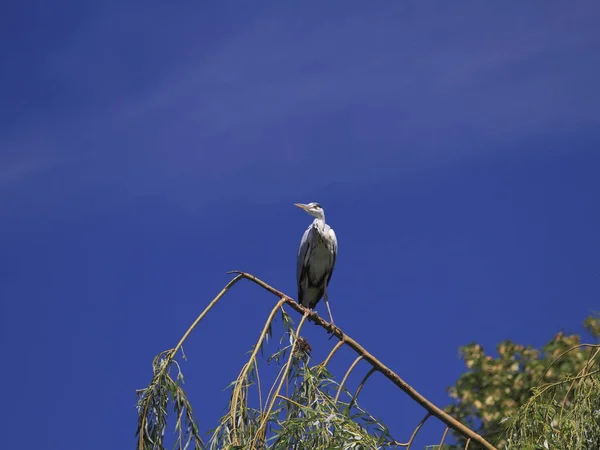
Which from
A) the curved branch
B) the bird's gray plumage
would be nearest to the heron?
the bird's gray plumage

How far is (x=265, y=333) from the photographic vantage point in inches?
204

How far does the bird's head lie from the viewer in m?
10.2

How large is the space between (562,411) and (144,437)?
7.57 ft

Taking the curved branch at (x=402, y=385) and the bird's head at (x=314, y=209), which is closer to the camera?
the curved branch at (x=402, y=385)

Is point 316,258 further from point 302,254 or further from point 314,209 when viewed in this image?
point 314,209

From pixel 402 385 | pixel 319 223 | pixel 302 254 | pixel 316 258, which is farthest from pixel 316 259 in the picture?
pixel 402 385

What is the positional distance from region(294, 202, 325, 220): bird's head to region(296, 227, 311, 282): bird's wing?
188 millimetres

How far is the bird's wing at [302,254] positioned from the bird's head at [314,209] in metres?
0.19

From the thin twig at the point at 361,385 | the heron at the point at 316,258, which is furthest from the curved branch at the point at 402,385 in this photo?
the heron at the point at 316,258

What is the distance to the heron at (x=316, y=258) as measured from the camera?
9930mm

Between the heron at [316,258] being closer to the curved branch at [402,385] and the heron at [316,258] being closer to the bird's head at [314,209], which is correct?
the bird's head at [314,209]

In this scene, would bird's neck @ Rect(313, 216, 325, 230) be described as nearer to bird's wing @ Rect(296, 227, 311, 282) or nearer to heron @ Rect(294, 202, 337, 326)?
heron @ Rect(294, 202, 337, 326)

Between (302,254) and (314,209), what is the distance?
53 centimetres

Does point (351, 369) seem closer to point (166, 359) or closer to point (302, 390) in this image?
point (302, 390)
